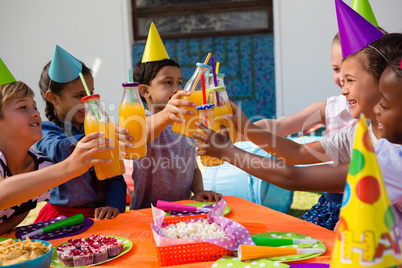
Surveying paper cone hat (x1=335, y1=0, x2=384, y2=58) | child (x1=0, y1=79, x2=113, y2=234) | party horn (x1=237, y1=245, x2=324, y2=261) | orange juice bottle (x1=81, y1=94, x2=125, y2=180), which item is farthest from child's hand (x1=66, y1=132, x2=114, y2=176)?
paper cone hat (x1=335, y1=0, x2=384, y2=58)

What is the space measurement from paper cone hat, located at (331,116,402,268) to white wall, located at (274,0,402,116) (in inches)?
165

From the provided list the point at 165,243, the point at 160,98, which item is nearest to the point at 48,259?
the point at 165,243

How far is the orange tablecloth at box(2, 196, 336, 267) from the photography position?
1105 mm

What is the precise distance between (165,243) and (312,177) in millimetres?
456

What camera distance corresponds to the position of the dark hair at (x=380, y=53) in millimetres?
1282

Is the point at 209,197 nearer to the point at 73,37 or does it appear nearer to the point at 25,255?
the point at 25,255

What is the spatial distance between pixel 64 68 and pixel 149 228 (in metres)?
0.88

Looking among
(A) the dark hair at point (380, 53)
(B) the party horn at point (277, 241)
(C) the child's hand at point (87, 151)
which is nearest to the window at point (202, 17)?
(A) the dark hair at point (380, 53)

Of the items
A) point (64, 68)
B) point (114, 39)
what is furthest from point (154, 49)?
point (114, 39)

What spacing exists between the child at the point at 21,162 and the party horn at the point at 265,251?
0.50 m

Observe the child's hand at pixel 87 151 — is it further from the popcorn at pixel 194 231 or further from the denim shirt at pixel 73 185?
the denim shirt at pixel 73 185

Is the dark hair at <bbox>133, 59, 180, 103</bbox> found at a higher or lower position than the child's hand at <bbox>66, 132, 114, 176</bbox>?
higher

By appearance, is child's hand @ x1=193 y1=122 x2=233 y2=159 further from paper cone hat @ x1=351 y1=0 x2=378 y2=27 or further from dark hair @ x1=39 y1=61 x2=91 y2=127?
paper cone hat @ x1=351 y1=0 x2=378 y2=27

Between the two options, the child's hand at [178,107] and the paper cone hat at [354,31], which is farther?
the child's hand at [178,107]
